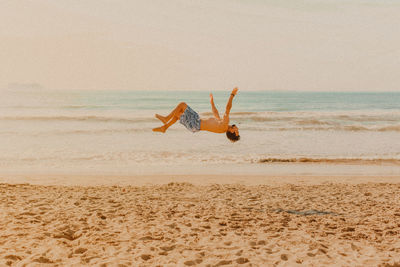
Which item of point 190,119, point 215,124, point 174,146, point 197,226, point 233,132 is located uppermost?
point 190,119

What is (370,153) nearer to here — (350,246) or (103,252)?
(350,246)

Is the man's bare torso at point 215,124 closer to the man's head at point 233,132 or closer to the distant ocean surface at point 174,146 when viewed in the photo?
Result: the man's head at point 233,132

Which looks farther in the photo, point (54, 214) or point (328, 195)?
point (328, 195)

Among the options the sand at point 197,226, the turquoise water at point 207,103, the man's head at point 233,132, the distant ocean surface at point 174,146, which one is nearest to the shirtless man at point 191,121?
the man's head at point 233,132

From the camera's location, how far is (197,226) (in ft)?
22.7

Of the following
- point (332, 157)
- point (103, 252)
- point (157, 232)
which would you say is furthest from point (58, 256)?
point (332, 157)

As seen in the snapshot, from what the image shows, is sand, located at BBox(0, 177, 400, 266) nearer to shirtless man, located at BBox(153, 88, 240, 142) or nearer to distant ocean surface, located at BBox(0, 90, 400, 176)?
shirtless man, located at BBox(153, 88, 240, 142)

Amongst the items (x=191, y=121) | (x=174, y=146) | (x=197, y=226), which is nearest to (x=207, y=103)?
(x=174, y=146)

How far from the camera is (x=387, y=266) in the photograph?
538 centimetres

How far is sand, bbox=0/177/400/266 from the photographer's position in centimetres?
556

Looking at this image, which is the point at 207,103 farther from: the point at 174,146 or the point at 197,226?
the point at 197,226

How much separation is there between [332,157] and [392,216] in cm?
816

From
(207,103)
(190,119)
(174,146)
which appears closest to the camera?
(190,119)

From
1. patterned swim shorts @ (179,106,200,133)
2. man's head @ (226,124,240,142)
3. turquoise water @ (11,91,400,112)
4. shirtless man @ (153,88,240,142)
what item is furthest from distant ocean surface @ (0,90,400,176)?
turquoise water @ (11,91,400,112)
